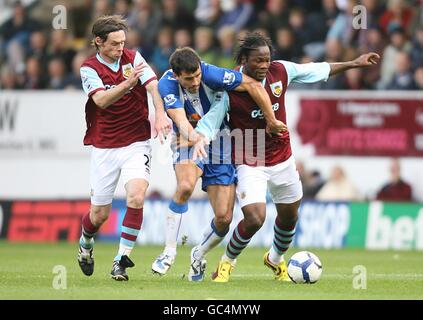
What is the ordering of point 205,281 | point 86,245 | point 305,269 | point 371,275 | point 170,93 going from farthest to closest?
Answer: point 371,275 < point 86,245 < point 205,281 < point 170,93 < point 305,269

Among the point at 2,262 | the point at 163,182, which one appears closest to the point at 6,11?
the point at 163,182

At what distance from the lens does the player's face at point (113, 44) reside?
432 inches

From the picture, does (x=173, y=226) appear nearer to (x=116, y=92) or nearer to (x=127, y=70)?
(x=116, y=92)

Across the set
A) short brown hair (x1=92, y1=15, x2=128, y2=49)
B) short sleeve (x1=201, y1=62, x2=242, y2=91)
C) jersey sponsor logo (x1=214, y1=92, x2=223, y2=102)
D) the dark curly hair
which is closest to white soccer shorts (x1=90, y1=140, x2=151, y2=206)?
jersey sponsor logo (x1=214, y1=92, x2=223, y2=102)

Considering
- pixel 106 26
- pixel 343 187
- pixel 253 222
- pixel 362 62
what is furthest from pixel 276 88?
pixel 343 187

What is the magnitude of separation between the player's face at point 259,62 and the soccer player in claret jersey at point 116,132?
968mm

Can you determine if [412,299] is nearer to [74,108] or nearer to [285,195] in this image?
[285,195]

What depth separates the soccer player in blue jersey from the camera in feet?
34.8

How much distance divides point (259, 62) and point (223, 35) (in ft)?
29.6

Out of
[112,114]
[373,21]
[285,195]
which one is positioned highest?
[373,21]

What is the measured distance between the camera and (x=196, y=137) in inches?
414

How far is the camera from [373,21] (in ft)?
63.7

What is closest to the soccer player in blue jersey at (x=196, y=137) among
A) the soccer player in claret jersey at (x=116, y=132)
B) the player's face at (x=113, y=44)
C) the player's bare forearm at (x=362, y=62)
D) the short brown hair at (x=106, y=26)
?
the soccer player in claret jersey at (x=116, y=132)
